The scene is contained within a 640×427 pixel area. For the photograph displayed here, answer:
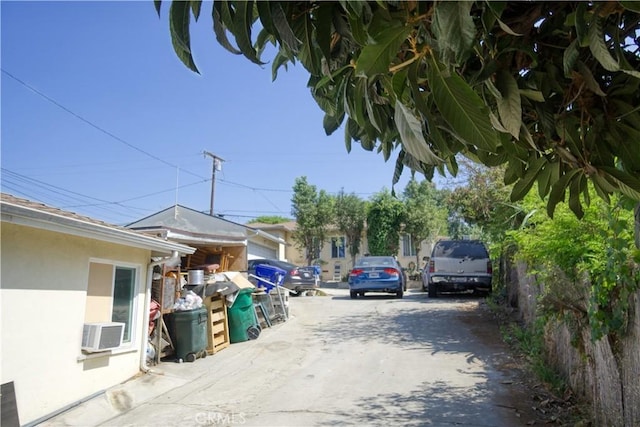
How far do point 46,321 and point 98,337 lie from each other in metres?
0.78

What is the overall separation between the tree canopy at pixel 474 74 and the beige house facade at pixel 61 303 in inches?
171

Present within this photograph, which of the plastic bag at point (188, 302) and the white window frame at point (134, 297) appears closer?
Result: the white window frame at point (134, 297)

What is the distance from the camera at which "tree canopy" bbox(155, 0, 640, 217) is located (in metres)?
1.18

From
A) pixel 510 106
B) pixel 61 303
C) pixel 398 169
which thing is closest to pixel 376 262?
pixel 61 303

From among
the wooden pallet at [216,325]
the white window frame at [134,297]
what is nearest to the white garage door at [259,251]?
the wooden pallet at [216,325]

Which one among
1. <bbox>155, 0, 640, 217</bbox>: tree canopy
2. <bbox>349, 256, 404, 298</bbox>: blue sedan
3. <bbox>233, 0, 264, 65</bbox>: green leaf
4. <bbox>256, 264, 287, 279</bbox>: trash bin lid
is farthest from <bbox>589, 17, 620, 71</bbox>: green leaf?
<bbox>256, 264, 287, 279</bbox>: trash bin lid

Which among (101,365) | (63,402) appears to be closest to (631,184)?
(63,402)

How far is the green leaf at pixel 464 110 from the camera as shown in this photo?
3.79 ft

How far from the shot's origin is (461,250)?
13.6 m

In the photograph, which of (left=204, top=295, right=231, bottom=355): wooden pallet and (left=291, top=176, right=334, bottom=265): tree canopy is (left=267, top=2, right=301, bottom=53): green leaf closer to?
(left=204, top=295, right=231, bottom=355): wooden pallet

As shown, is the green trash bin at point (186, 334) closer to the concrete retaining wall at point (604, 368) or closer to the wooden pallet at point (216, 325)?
the wooden pallet at point (216, 325)

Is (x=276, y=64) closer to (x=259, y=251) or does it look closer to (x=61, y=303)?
(x=61, y=303)

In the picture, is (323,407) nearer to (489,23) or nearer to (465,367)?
(465,367)

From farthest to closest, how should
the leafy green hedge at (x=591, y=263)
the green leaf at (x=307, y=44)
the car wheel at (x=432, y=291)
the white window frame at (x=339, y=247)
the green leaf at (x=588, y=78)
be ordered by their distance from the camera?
the white window frame at (x=339, y=247)
the car wheel at (x=432, y=291)
the leafy green hedge at (x=591, y=263)
the green leaf at (x=588, y=78)
the green leaf at (x=307, y=44)
